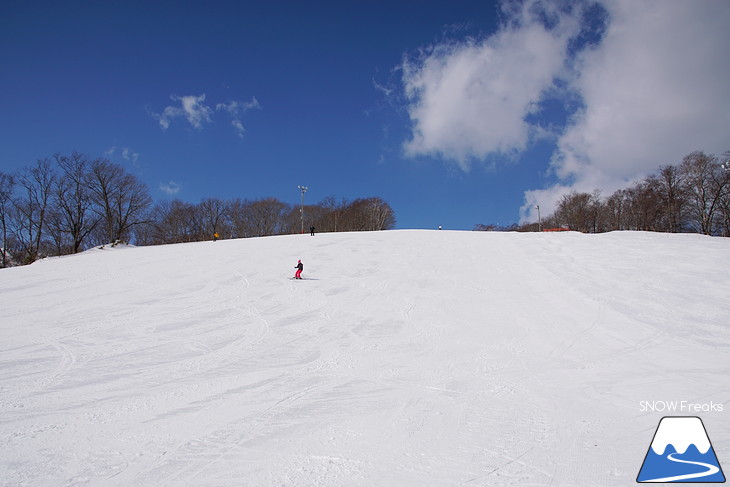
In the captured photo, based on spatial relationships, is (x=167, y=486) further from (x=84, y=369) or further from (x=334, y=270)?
(x=334, y=270)

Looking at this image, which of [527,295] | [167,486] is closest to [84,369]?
[167,486]

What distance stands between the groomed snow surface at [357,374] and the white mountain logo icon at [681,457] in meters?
0.17

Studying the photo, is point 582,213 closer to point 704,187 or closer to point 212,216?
point 704,187

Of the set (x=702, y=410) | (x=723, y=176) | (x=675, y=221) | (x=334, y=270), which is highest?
(x=723, y=176)

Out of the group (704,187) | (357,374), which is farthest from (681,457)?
(704,187)

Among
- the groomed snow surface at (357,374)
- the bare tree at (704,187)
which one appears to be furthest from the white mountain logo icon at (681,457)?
the bare tree at (704,187)

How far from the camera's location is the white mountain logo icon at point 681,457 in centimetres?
363

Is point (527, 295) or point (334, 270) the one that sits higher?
point (334, 270)

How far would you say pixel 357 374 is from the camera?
22.9 feet

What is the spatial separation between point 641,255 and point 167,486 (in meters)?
24.0

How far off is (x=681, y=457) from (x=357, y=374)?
4.99m

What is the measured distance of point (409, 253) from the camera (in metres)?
22.1

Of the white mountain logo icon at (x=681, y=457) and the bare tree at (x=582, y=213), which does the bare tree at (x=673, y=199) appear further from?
the white mountain logo icon at (x=681, y=457)

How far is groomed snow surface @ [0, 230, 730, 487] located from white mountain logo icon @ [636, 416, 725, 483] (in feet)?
0.57
